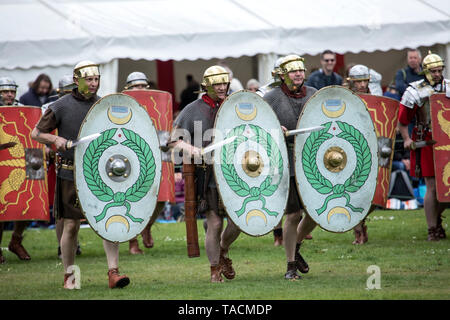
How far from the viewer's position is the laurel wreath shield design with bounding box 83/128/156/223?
22.5ft

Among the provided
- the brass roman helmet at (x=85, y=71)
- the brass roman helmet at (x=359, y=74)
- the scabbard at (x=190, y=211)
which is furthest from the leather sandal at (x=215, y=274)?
the brass roman helmet at (x=359, y=74)

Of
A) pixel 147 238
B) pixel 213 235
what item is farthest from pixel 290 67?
pixel 147 238

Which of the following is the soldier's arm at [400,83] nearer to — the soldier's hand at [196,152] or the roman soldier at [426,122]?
the roman soldier at [426,122]

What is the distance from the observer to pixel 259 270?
8117 millimetres

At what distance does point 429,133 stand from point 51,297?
4482mm

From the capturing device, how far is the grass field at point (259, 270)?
6.71 meters

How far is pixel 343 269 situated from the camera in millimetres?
7902

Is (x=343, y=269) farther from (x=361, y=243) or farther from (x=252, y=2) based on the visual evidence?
(x=252, y=2)

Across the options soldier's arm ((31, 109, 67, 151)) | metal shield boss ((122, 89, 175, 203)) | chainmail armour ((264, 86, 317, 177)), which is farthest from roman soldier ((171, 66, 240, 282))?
metal shield boss ((122, 89, 175, 203))

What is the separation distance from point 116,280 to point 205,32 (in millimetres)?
6458

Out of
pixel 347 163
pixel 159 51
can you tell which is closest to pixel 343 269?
pixel 347 163

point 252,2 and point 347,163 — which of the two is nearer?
point 347,163

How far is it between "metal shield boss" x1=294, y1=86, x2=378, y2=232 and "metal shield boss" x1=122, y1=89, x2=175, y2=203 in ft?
8.61

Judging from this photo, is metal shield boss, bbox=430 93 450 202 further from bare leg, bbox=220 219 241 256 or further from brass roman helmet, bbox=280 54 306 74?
bare leg, bbox=220 219 241 256
